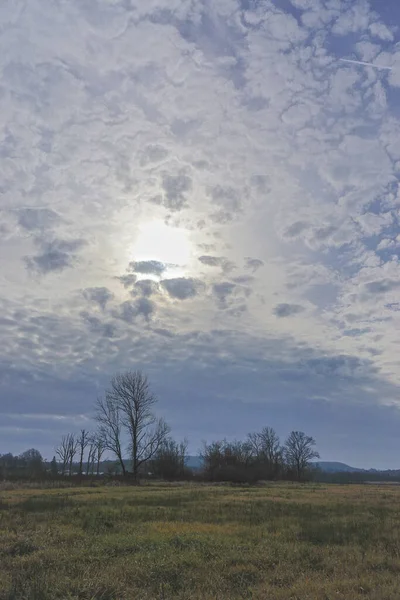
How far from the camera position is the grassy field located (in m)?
9.95

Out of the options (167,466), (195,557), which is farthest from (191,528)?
(167,466)

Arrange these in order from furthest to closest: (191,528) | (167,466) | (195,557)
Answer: (167,466) < (191,528) < (195,557)

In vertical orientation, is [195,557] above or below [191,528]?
below

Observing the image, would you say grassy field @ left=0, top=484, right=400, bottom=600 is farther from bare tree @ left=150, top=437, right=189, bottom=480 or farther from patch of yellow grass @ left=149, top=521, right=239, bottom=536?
bare tree @ left=150, top=437, right=189, bottom=480

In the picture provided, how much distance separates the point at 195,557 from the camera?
12.8 meters

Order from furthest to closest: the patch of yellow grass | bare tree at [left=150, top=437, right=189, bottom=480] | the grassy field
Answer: bare tree at [left=150, top=437, right=189, bottom=480] → the patch of yellow grass → the grassy field

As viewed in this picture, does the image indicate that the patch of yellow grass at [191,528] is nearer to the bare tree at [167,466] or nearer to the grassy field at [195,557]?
the grassy field at [195,557]

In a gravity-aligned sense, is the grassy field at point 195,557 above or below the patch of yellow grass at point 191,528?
below

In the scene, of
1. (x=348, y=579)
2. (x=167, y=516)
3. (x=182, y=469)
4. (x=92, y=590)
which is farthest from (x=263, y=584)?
(x=182, y=469)

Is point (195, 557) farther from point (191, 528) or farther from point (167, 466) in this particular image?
point (167, 466)

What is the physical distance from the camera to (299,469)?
398 feet

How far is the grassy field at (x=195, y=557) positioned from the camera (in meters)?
9.95

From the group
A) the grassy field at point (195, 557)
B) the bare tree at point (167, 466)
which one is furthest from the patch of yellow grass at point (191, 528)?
the bare tree at point (167, 466)

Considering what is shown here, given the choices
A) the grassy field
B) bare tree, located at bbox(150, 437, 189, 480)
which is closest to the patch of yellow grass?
the grassy field
